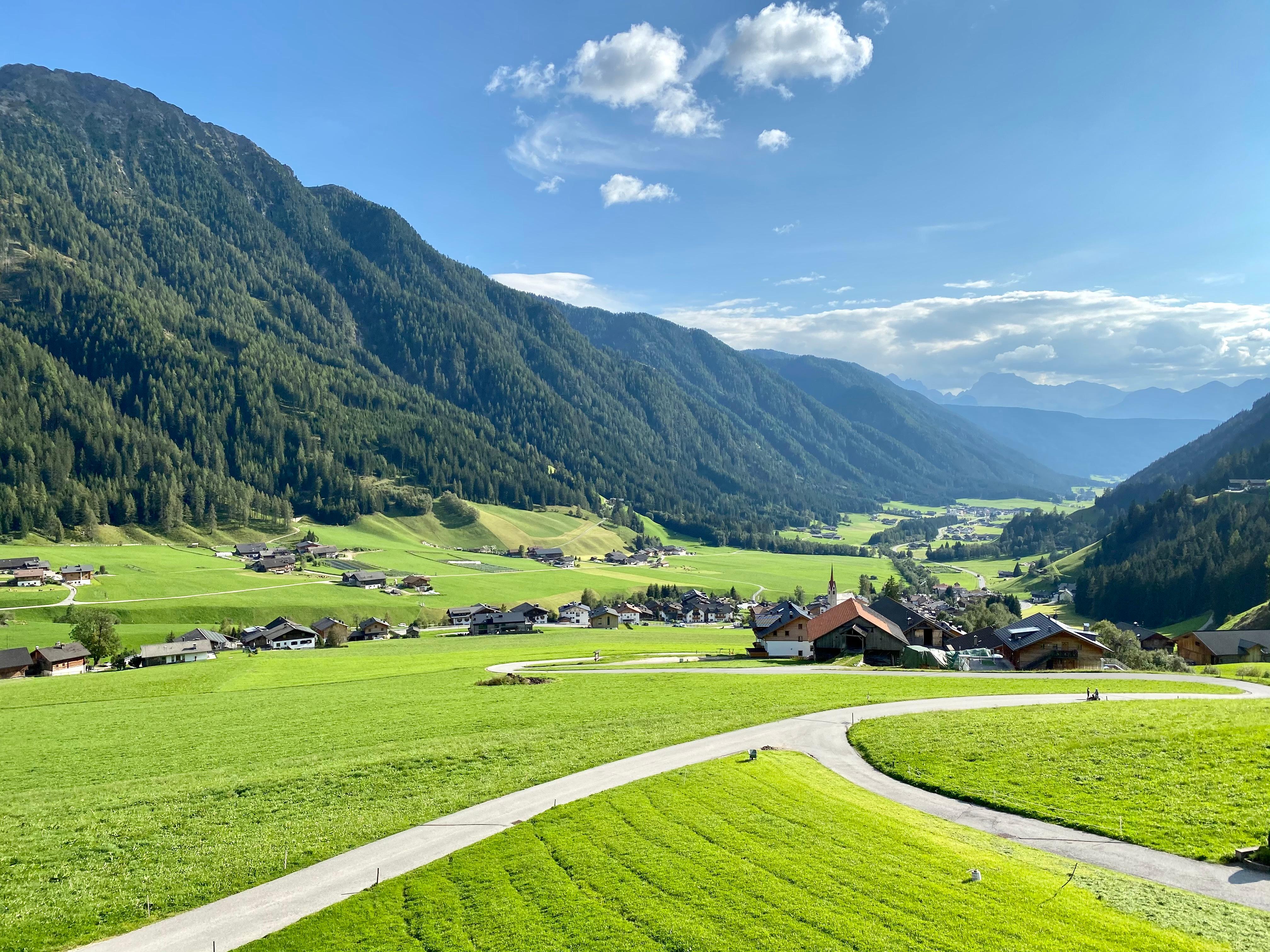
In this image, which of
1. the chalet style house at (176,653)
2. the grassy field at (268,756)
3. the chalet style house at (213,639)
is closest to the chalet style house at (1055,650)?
the grassy field at (268,756)

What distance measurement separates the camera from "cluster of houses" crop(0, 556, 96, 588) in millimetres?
118875

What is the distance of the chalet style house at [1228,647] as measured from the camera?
84.4 m

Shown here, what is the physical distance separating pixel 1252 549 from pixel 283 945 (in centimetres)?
16748

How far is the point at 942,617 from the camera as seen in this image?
12531 centimetres

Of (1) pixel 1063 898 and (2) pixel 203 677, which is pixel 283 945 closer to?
(1) pixel 1063 898

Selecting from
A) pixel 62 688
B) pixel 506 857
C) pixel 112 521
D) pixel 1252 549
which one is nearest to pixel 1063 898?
pixel 506 857

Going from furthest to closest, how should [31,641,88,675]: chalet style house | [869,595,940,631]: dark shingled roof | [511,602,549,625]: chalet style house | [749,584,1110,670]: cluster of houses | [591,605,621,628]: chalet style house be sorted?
1. [591,605,621,628]: chalet style house
2. [511,602,549,625]: chalet style house
3. [869,595,940,631]: dark shingled roof
4. [31,641,88,675]: chalet style house
5. [749,584,1110,670]: cluster of houses

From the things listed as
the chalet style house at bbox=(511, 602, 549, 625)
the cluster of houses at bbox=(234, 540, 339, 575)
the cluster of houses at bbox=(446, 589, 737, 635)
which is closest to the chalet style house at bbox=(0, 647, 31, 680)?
the cluster of houses at bbox=(446, 589, 737, 635)

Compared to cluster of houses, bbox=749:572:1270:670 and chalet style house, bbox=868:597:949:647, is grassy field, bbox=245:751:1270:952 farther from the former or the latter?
chalet style house, bbox=868:597:949:647

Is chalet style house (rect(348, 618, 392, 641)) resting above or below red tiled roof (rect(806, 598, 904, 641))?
below

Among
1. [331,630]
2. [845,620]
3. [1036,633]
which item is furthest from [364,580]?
[1036,633]

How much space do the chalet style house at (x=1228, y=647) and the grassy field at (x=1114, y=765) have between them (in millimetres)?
61627

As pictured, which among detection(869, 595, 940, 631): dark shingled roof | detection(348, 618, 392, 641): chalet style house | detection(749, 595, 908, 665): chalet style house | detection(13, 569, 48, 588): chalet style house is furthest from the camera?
detection(348, 618, 392, 641): chalet style house

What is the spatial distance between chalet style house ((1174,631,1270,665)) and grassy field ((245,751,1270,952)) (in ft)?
288
